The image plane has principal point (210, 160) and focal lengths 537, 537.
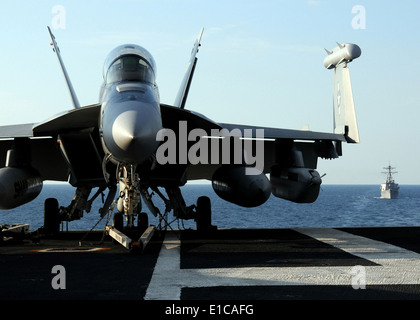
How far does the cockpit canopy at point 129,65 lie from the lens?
11961 millimetres

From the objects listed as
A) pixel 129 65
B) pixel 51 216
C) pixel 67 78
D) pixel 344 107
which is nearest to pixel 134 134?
pixel 129 65

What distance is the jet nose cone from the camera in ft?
30.4

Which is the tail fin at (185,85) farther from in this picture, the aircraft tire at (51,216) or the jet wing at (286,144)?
the aircraft tire at (51,216)

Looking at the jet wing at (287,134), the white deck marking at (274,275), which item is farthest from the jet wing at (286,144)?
the white deck marking at (274,275)

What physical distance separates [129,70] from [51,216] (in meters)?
5.17

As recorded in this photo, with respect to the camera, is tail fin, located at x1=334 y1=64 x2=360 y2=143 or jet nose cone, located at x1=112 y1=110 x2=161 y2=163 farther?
tail fin, located at x1=334 y1=64 x2=360 y2=143

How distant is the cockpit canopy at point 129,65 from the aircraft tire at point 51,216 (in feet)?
14.4

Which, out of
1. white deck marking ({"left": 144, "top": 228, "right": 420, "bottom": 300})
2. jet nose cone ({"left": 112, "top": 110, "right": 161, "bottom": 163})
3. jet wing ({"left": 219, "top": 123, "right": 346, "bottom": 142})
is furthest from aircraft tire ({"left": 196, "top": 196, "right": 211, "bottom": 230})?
jet nose cone ({"left": 112, "top": 110, "right": 161, "bottom": 163})

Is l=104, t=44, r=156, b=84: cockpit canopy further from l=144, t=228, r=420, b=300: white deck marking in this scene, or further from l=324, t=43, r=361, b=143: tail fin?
l=324, t=43, r=361, b=143: tail fin

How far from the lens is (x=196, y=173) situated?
59.2ft

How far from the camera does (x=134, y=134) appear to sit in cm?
921
